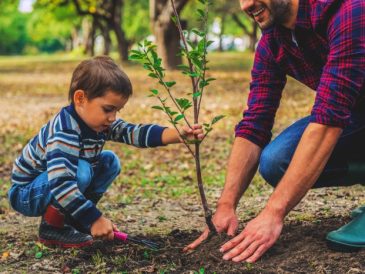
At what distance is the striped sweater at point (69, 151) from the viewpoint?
10.4ft

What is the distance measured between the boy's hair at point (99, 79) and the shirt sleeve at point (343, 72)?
3.37 feet

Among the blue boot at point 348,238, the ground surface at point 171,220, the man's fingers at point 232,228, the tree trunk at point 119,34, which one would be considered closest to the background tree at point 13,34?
the tree trunk at point 119,34

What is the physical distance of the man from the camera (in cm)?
278

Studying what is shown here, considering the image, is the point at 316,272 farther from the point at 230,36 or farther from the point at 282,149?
the point at 230,36

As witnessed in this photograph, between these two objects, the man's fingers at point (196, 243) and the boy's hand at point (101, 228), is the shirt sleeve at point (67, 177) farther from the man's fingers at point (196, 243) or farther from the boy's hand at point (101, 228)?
the man's fingers at point (196, 243)

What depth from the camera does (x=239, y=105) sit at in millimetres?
10898

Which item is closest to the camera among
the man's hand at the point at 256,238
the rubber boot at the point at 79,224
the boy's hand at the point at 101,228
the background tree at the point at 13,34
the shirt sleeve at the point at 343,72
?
the shirt sleeve at the point at 343,72

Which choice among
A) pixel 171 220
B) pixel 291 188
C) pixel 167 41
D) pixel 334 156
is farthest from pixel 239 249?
pixel 167 41

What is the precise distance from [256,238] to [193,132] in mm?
626

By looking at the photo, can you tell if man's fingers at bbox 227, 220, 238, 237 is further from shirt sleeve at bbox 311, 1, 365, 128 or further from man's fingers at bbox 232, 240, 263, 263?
shirt sleeve at bbox 311, 1, 365, 128

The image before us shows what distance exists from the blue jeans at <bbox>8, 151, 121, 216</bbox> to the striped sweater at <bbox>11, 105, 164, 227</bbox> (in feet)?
0.22

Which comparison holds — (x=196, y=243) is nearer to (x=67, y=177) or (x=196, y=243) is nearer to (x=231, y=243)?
(x=231, y=243)

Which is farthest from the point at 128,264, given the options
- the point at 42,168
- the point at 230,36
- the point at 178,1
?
the point at 230,36

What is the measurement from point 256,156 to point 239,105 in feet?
24.5
